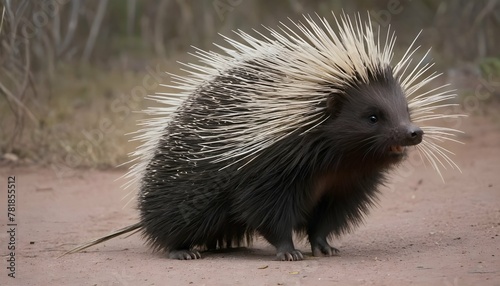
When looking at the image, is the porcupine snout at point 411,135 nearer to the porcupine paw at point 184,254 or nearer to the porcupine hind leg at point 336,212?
the porcupine hind leg at point 336,212

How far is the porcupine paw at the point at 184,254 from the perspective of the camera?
818cm

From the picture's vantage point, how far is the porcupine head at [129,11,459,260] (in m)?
7.32

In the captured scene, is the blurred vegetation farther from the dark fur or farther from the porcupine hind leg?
the porcupine hind leg

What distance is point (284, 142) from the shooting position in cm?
737

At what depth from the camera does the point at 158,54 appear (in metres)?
21.0

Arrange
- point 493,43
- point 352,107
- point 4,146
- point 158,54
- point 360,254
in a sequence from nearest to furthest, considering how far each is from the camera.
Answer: point 352,107 → point 360,254 → point 4,146 → point 493,43 → point 158,54

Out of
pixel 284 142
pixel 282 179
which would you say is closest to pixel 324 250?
pixel 282 179

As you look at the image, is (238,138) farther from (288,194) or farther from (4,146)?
(4,146)

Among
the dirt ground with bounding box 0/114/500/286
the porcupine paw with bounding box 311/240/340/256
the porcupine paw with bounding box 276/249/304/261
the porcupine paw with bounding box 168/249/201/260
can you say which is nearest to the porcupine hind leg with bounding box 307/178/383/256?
the porcupine paw with bounding box 311/240/340/256

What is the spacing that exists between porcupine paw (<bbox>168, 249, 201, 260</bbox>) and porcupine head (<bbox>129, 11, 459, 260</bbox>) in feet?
0.07

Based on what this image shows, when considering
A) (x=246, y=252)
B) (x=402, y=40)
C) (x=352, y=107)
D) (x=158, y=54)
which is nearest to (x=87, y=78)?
(x=158, y=54)

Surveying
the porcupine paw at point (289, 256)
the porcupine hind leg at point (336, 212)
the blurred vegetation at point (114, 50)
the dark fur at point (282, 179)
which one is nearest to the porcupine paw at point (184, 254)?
the dark fur at point (282, 179)

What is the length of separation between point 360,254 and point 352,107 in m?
1.53

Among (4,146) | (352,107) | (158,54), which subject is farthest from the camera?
(158,54)
